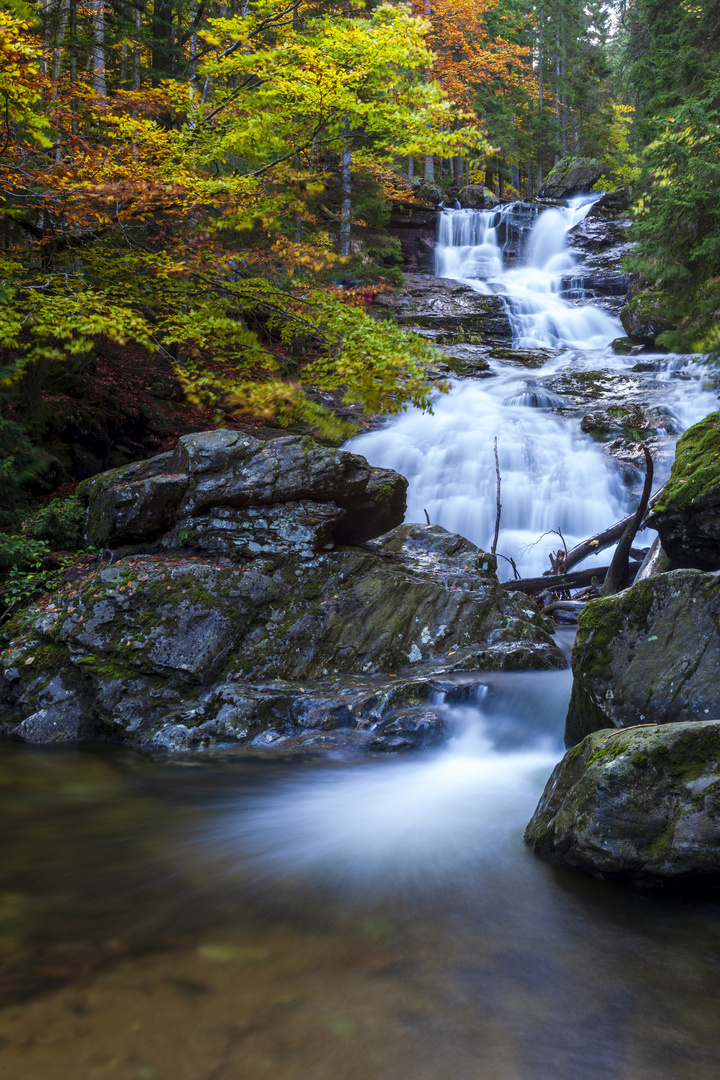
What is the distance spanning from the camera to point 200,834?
4.27 m

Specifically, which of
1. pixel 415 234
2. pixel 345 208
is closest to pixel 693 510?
pixel 345 208

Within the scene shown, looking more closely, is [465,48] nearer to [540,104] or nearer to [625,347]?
[540,104]

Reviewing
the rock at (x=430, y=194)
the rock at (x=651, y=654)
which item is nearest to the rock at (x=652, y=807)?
the rock at (x=651, y=654)

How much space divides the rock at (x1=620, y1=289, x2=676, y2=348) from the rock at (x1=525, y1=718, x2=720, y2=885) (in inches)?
656

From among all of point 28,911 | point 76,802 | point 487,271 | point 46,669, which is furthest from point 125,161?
point 487,271

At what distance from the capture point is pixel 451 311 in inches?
833

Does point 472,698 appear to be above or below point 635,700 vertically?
below

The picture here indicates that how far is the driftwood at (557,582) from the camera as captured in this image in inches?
379

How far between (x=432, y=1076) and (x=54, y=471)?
9.28 metres

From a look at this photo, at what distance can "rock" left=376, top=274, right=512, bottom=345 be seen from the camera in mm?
20312

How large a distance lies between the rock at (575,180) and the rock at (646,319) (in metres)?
15.4

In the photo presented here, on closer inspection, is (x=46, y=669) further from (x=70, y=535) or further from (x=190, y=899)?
(x=190, y=899)

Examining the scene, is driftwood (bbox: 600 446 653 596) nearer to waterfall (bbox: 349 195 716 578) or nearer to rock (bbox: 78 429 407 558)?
waterfall (bbox: 349 195 716 578)

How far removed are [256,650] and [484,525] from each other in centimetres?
608
